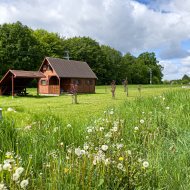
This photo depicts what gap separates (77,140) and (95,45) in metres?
91.2

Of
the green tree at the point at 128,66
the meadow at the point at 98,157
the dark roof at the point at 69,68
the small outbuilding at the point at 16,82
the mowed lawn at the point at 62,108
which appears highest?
the green tree at the point at 128,66

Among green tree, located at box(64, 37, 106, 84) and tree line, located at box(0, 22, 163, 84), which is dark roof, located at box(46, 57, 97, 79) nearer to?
tree line, located at box(0, 22, 163, 84)

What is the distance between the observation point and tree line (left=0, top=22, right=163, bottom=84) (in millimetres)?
72188

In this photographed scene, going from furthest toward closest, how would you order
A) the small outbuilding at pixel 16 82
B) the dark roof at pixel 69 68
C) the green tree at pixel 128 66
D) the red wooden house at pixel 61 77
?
the green tree at pixel 128 66 < the dark roof at pixel 69 68 < the red wooden house at pixel 61 77 < the small outbuilding at pixel 16 82

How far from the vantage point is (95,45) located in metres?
95.9

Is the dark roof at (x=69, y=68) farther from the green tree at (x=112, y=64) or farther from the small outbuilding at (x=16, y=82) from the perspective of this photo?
the green tree at (x=112, y=64)

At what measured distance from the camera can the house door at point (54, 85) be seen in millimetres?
45469

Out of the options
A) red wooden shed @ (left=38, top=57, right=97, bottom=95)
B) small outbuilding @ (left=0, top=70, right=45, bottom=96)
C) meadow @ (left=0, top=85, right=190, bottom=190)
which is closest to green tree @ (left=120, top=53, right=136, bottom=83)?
red wooden shed @ (left=38, top=57, right=97, bottom=95)

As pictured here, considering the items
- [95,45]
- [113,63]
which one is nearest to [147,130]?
[95,45]

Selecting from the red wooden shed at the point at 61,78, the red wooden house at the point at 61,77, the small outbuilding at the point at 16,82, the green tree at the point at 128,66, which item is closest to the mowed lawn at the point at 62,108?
the small outbuilding at the point at 16,82

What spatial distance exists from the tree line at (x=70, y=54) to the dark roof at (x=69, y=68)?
76.0ft

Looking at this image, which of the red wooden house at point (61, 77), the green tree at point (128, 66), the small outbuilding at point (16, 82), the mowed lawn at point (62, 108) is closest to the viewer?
the mowed lawn at point (62, 108)

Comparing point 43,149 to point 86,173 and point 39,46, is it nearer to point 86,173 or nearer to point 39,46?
point 86,173

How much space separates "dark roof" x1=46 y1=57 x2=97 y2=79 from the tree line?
2315 centimetres
